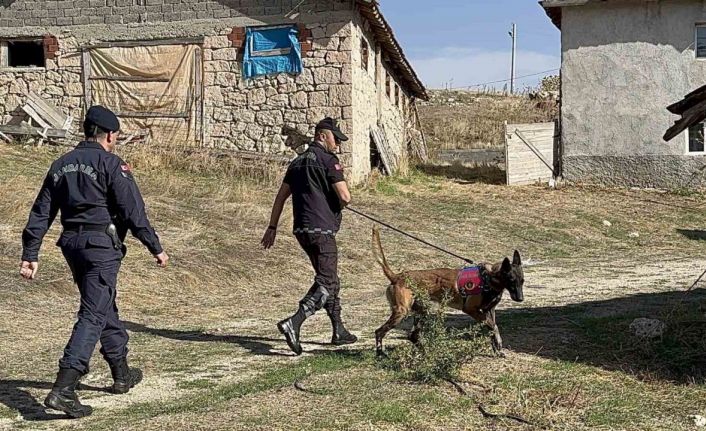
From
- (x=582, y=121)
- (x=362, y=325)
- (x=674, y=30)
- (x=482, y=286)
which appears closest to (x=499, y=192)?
(x=582, y=121)

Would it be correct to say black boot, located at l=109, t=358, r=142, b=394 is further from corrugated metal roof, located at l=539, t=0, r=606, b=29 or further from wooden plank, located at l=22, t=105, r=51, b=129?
corrugated metal roof, located at l=539, t=0, r=606, b=29

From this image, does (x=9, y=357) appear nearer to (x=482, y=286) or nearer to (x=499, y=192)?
(x=482, y=286)

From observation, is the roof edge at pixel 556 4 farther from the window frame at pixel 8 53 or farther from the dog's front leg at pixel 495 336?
the dog's front leg at pixel 495 336

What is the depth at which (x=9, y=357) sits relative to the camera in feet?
23.6

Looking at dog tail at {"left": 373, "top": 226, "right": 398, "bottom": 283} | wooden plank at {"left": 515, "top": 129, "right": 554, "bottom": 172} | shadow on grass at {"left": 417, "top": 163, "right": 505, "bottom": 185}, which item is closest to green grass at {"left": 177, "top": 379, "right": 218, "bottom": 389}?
dog tail at {"left": 373, "top": 226, "right": 398, "bottom": 283}

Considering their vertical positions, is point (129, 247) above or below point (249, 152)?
→ below

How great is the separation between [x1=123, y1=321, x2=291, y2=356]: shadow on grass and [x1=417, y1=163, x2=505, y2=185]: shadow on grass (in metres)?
13.7

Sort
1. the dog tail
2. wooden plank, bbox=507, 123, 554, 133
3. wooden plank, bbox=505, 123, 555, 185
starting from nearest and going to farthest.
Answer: the dog tail, wooden plank, bbox=505, 123, 555, 185, wooden plank, bbox=507, 123, 554, 133

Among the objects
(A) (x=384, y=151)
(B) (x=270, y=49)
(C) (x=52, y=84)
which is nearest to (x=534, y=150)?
(A) (x=384, y=151)

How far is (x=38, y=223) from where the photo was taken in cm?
564

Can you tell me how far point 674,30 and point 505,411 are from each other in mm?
16946

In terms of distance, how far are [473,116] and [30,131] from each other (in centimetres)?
1878

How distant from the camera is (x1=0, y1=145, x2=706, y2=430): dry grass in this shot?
17.9 ft

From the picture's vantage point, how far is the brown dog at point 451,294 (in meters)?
6.50
